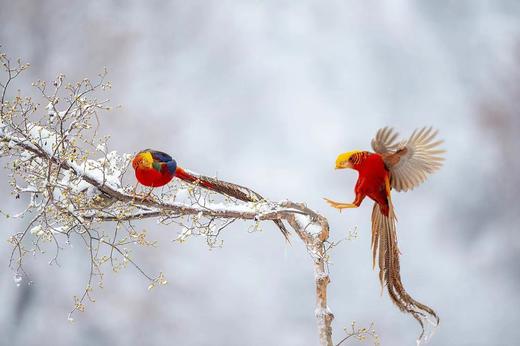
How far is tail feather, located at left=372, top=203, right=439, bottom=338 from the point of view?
1837mm

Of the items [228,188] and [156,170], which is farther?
[228,188]

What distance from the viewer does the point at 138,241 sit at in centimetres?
176

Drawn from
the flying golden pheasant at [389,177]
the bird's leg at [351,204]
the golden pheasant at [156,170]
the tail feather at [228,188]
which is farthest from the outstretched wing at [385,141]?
the golden pheasant at [156,170]

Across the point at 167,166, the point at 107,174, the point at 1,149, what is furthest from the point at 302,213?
the point at 1,149

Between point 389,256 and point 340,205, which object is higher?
point 340,205

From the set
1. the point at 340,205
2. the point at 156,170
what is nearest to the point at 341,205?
the point at 340,205

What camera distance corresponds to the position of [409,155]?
5.69 feet

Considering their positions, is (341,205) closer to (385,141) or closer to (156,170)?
(385,141)

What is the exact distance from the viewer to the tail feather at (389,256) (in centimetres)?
184

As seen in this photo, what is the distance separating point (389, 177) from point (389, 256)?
24 centimetres

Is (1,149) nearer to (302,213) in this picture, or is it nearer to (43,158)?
(43,158)

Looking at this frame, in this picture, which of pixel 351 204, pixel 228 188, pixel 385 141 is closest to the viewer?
pixel 385 141

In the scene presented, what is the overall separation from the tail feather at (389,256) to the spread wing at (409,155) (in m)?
0.11

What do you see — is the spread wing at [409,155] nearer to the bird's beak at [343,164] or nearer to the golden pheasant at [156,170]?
the bird's beak at [343,164]
